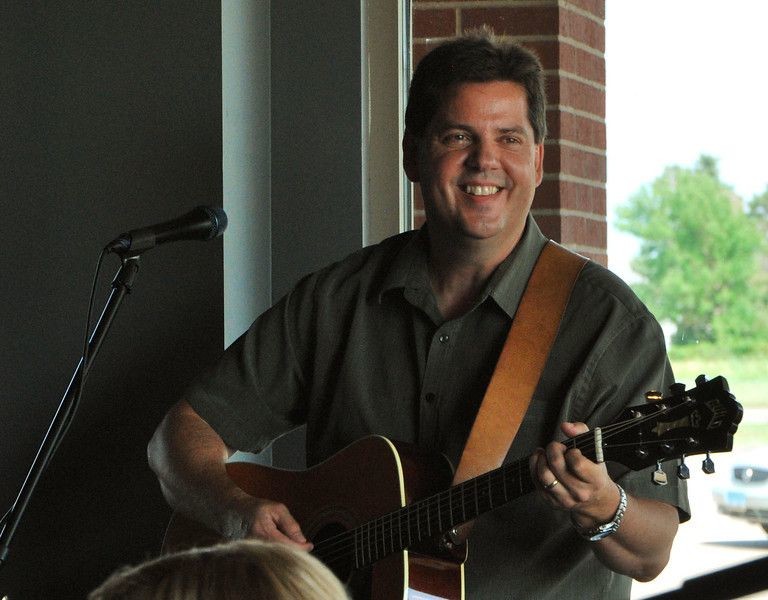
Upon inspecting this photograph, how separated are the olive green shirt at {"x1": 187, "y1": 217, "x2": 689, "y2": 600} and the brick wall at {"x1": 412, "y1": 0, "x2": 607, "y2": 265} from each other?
0.47 meters

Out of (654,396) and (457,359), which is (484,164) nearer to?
(457,359)

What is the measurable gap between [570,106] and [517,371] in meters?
0.88

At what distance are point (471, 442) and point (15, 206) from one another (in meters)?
1.48

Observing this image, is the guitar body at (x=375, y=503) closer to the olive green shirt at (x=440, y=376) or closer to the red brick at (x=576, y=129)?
the olive green shirt at (x=440, y=376)

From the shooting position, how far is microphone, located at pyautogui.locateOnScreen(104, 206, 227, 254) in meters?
2.03

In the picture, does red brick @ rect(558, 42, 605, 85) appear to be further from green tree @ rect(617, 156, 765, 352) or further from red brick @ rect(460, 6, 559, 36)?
green tree @ rect(617, 156, 765, 352)

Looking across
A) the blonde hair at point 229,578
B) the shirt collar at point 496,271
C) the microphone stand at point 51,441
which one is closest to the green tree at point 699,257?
the shirt collar at point 496,271

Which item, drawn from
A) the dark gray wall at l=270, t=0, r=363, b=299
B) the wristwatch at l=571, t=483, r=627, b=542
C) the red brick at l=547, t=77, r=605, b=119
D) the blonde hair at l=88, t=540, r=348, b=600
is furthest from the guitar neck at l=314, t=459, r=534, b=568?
the red brick at l=547, t=77, r=605, b=119

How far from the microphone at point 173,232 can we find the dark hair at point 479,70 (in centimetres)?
43

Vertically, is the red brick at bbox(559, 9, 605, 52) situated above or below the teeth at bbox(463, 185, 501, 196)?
above

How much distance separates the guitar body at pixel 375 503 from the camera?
1817 mm

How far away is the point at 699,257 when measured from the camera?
7.77 feet

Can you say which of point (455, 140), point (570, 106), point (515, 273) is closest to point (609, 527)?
point (515, 273)

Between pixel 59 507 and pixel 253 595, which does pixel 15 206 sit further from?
pixel 253 595
